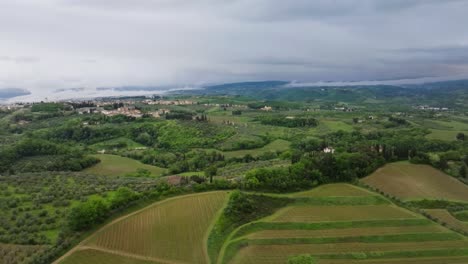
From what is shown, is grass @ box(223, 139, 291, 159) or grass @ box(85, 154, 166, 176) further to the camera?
grass @ box(223, 139, 291, 159)

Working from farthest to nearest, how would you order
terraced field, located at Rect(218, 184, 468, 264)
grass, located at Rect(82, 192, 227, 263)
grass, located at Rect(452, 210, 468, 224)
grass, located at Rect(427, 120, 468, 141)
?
grass, located at Rect(427, 120, 468, 141)
grass, located at Rect(452, 210, 468, 224)
grass, located at Rect(82, 192, 227, 263)
terraced field, located at Rect(218, 184, 468, 264)

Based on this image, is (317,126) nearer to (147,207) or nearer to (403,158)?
(403,158)

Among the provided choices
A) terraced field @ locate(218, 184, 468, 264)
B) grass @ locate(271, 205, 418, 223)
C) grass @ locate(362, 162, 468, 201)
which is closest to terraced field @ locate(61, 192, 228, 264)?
terraced field @ locate(218, 184, 468, 264)

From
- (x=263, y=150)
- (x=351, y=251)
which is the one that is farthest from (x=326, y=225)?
(x=263, y=150)

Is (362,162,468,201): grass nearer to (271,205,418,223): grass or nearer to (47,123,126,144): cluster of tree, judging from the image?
(271,205,418,223): grass

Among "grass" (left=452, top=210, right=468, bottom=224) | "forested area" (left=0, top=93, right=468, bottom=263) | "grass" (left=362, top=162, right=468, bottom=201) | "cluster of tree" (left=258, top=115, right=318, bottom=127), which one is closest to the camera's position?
"forested area" (left=0, top=93, right=468, bottom=263)

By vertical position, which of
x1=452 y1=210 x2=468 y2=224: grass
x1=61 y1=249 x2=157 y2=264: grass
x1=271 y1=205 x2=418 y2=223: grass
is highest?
x1=271 y1=205 x2=418 y2=223: grass

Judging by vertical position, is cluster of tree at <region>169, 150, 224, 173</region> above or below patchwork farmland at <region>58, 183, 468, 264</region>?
below

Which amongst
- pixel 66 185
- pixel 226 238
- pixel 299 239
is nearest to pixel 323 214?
pixel 299 239

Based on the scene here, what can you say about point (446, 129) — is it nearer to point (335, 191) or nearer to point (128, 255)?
point (335, 191)
